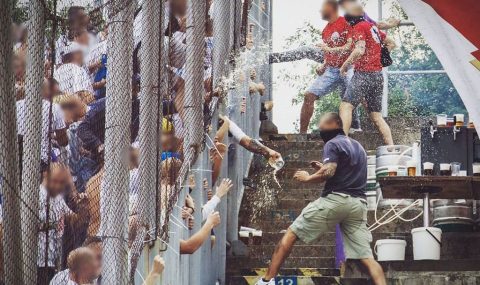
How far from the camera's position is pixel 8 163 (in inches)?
302

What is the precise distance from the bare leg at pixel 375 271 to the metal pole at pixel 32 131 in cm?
622

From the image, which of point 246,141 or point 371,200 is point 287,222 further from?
point 246,141

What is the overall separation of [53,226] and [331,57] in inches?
426

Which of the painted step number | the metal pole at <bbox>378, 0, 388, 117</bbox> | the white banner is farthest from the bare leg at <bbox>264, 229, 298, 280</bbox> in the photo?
the white banner

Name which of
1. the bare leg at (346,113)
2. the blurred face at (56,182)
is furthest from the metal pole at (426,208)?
the blurred face at (56,182)

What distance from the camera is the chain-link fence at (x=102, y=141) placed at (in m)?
8.10

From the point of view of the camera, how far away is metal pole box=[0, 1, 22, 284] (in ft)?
24.9

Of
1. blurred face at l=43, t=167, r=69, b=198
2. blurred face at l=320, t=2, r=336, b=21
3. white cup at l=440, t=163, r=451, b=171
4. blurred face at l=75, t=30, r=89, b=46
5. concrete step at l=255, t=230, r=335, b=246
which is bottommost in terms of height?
concrete step at l=255, t=230, r=335, b=246

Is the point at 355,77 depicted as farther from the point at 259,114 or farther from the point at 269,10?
the point at 269,10

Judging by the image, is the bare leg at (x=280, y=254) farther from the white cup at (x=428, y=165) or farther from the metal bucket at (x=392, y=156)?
the metal bucket at (x=392, y=156)

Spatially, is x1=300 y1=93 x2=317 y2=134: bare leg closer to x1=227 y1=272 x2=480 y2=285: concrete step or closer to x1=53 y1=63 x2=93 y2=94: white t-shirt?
x1=227 y1=272 x2=480 y2=285: concrete step

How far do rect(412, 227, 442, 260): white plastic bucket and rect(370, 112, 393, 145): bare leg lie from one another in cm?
290

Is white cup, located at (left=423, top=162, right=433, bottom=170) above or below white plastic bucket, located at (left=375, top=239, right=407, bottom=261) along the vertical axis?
above

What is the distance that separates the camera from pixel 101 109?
9492 millimetres
